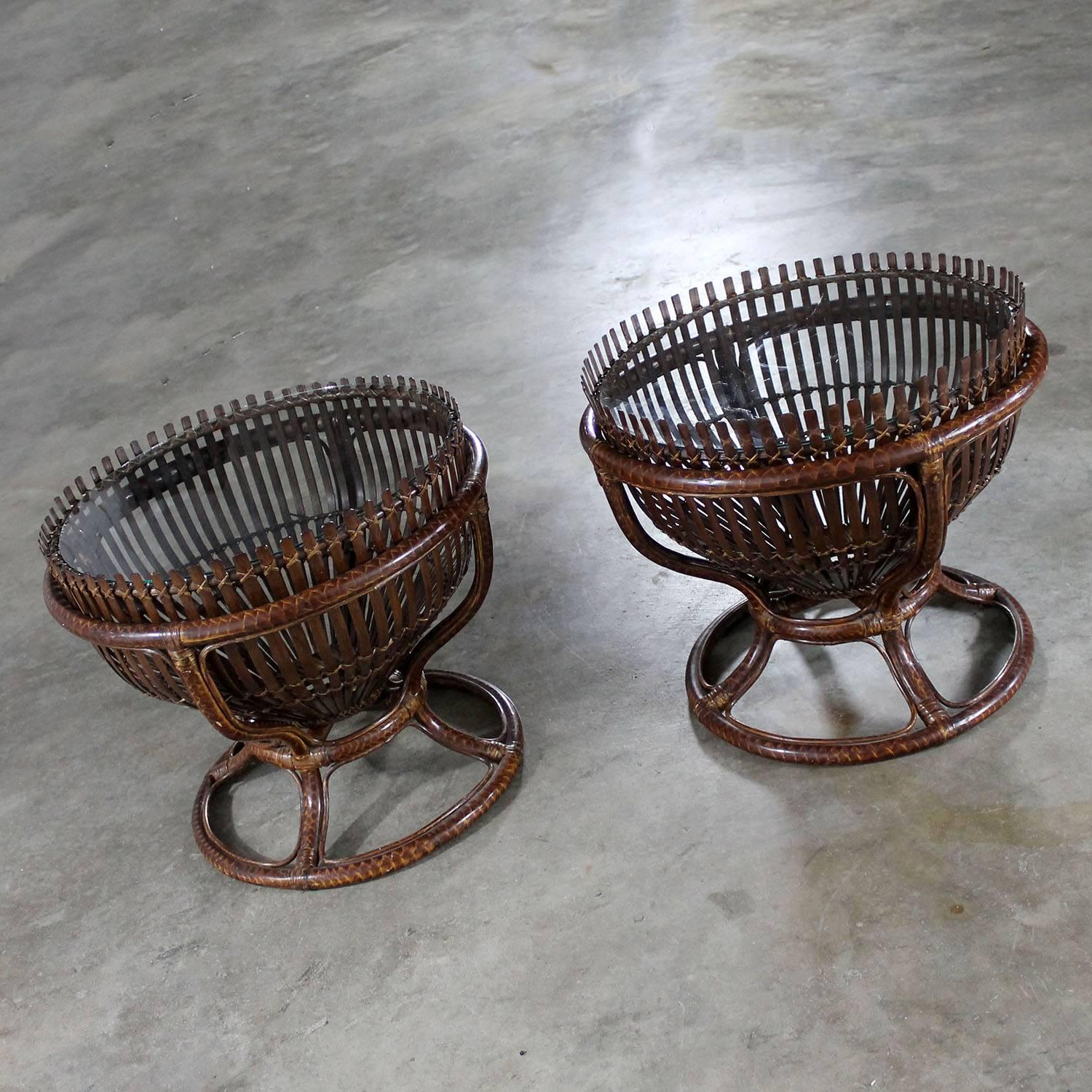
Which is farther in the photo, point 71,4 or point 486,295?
point 71,4

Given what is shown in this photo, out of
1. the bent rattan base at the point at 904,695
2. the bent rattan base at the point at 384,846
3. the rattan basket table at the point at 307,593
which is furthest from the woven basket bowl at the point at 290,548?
the bent rattan base at the point at 904,695

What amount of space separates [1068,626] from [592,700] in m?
1.02

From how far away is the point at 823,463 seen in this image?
2062mm

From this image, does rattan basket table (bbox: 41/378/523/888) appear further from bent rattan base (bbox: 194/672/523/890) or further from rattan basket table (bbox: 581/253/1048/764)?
rattan basket table (bbox: 581/253/1048/764)

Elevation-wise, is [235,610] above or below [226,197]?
above

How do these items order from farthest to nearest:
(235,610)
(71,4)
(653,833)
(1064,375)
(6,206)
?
1. (71,4)
2. (6,206)
3. (1064,375)
4. (653,833)
5. (235,610)

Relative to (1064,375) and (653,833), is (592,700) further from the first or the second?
(1064,375)

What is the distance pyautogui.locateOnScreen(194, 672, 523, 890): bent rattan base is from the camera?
2.48 meters

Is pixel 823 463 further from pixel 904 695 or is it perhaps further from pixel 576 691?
pixel 576 691

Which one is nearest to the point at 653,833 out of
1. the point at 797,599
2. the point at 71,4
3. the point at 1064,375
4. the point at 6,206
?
the point at 797,599

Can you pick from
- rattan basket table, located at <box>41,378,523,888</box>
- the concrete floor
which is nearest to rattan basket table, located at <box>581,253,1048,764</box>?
the concrete floor

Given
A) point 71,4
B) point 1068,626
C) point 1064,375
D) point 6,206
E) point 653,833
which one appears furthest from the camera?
point 71,4

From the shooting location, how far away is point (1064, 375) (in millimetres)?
3477

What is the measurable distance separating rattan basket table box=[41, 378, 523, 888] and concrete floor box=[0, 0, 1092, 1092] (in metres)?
0.11
